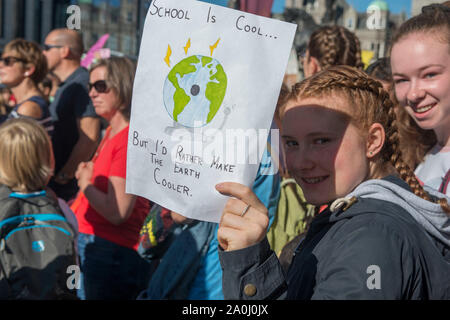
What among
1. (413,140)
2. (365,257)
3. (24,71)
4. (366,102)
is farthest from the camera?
(24,71)

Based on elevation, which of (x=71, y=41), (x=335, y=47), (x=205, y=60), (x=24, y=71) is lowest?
(x=205, y=60)

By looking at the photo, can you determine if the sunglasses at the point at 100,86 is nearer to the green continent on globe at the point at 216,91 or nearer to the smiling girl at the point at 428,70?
the smiling girl at the point at 428,70

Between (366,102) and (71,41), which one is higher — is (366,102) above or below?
below

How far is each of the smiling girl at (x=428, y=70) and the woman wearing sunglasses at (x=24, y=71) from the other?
103 inches

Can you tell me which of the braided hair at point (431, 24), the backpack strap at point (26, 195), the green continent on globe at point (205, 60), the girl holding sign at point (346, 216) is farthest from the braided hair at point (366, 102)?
the backpack strap at point (26, 195)

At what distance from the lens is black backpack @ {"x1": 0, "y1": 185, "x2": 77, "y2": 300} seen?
2295mm

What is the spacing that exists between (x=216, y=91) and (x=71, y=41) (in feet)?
10.8

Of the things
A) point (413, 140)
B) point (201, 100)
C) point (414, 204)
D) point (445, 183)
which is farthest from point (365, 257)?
point (413, 140)

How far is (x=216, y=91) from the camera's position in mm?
1259

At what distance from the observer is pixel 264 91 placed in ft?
4.00

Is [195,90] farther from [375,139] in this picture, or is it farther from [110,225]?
[110,225]

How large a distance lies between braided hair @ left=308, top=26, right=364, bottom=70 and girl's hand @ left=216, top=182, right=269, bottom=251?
6.12ft
